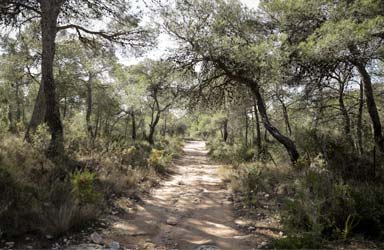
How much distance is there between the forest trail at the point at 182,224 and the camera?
4.47 metres

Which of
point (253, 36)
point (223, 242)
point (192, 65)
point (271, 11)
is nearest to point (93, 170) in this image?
point (223, 242)

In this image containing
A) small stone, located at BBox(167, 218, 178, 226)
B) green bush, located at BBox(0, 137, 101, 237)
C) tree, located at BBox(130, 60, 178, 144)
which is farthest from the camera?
tree, located at BBox(130, 60, 178, 144)

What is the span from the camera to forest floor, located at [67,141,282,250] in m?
4.40

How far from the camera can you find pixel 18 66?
17.0m

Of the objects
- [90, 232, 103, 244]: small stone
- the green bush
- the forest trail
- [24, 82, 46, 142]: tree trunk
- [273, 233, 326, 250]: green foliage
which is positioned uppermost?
[24, 82, 46, 142]: tree trunk

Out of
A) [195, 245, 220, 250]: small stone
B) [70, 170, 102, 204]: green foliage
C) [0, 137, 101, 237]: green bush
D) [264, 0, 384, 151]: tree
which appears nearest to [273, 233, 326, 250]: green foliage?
[195, 245, 220, 250]: small stone

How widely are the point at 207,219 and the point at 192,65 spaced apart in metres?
5.97

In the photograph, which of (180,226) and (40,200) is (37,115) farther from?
(180,226)

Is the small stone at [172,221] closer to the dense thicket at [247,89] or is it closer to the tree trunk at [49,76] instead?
the dense thicket at [247,89]

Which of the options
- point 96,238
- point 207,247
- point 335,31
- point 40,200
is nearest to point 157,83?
point 335,31

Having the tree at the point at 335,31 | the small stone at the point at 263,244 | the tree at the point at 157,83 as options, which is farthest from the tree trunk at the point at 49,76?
the tree at the point at 335,31

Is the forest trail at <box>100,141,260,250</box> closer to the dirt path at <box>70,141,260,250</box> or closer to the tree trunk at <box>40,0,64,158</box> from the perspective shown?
the dirt path at <box>70,141,260,250</box>

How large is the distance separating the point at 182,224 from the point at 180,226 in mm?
107

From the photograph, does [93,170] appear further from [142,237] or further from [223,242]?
[223,242]
